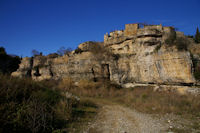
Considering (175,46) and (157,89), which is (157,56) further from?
(157,89)

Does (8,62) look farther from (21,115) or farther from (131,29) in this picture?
(21,115)

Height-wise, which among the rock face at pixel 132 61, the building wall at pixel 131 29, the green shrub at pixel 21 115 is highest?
the building wall at pixel 131 29

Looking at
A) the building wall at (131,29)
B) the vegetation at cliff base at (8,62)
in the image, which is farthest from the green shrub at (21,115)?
the vegetation at cliff base at (8,62)

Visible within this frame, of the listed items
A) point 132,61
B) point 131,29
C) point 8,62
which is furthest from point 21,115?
point 8,62

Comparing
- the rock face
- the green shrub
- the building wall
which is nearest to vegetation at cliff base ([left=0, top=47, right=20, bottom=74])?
the rock face

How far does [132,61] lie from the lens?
50.8ft

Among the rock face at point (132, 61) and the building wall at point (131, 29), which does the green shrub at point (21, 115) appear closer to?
the rock face at point (132, 61)

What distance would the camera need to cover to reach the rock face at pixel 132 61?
1170 cm

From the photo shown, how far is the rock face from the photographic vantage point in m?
11.7

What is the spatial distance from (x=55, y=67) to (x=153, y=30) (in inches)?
657

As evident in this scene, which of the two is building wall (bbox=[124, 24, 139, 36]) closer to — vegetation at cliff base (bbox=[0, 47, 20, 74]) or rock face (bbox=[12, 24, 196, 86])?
rock face (bbox=[12, 24, 196, 86])

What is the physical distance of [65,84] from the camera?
59.6 ft

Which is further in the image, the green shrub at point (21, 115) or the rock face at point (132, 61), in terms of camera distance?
the rock face at point (132, 61)

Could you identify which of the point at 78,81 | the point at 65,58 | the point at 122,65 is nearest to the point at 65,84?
the point at 78,81
